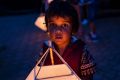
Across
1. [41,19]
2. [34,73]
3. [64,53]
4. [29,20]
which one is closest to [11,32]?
[29,20]

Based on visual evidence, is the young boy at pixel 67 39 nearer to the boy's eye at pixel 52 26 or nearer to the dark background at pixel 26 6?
the boy's eye at pixel 52 26

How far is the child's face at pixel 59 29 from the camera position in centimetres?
203

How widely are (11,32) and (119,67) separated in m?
4.08

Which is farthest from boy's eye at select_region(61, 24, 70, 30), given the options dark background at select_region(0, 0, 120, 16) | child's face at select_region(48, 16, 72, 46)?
dark background at select_region(0, 0, 120, 16)

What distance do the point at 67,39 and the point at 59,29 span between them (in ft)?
0.51

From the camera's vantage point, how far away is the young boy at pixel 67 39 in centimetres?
206

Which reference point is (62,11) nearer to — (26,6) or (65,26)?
(65,26)

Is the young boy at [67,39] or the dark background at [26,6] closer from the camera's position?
the young boy at [67,39]

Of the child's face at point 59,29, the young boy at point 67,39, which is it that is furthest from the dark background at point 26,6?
the child's face at point 59,29

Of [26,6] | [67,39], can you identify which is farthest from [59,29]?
[26,6]

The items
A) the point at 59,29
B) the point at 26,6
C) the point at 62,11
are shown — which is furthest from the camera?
the point at 26,6

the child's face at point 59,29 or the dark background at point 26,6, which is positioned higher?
the dark background at point 26,6

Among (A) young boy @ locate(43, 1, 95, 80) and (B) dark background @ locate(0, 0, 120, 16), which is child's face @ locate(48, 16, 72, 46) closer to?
(A) young boy @ locate(43, 1, 95, 80)

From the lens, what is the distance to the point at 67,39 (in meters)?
2.17
